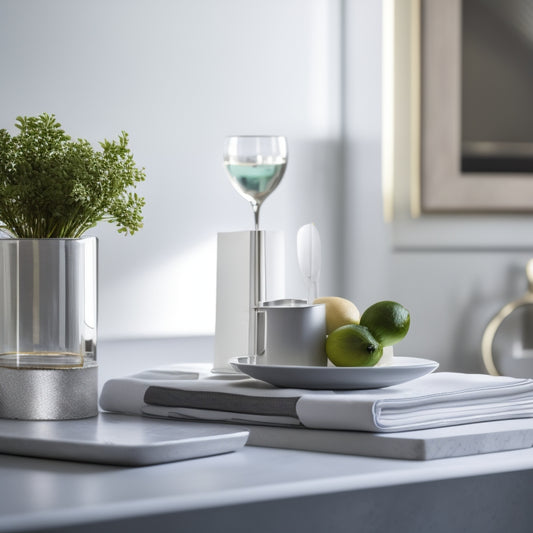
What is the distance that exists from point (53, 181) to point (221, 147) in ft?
2.10

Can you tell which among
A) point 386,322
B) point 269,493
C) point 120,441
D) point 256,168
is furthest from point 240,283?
point 269,493

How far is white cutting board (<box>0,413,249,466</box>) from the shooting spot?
842mm

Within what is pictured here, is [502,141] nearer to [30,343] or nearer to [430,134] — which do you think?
[430,134]

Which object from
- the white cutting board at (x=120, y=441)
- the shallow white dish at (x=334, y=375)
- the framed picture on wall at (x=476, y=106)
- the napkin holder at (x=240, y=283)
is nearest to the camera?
the white cutting board at (x=120, y=441)

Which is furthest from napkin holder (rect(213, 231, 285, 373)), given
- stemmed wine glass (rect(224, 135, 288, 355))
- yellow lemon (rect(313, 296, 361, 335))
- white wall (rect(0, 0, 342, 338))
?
white wall (rect(0, 0, 342, 338))

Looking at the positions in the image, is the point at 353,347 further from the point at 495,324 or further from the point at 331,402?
the point at 495,324

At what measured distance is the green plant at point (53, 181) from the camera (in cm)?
105

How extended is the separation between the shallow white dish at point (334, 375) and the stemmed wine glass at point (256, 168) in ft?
0.62

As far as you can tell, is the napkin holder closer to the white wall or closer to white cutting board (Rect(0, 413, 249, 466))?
white cutting board (Rect(0, 413, 249, 466))

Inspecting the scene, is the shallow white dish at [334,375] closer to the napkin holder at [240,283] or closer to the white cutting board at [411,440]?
the white cutting board at [411,440]

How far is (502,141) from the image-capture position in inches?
75.8

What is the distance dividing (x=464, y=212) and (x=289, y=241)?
379 millimetres

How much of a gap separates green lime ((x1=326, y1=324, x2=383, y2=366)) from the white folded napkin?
0.12 ft

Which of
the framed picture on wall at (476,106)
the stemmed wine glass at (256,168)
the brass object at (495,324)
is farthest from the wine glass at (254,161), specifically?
the brass object at (495,324)
